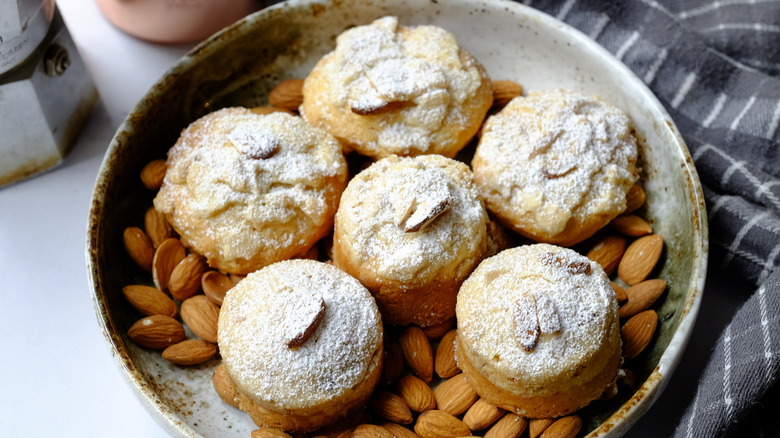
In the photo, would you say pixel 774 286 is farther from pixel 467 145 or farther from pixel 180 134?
pixel 180 134

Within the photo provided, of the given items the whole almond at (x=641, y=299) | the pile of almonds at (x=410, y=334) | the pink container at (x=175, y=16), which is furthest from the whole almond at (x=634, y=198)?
the pink container at (x=175, y=16)

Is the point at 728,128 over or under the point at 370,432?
over

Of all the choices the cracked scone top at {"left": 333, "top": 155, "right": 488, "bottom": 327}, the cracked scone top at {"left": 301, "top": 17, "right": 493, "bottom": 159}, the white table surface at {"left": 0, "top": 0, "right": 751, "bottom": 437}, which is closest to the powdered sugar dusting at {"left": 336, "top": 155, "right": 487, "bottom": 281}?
the cracked scone top at {"left": 333, "top": 155, "right": 488, "bottom": 327}

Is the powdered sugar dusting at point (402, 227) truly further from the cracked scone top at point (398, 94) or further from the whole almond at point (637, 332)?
the whole almond at point (637, 332)

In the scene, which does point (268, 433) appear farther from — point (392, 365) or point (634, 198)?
point (634, 198)

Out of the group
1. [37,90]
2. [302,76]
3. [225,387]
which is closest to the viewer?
[225,387]

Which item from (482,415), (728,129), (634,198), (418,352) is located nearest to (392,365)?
(418,352)
